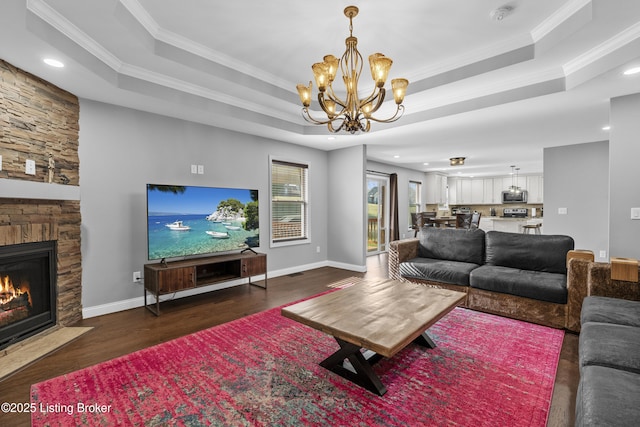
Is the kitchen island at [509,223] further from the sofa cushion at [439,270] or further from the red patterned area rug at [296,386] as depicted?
the red patterned area rug at [296,386]

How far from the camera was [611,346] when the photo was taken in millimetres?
1580

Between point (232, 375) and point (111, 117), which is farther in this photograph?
point (111, 117)

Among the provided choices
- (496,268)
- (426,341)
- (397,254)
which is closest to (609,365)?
(426,341)

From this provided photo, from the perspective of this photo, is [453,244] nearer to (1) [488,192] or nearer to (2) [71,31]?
(2) [71,31]

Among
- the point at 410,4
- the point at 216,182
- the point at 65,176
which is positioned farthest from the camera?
the point at 216,182

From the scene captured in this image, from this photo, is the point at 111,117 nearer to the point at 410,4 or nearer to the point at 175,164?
the point at 175,164

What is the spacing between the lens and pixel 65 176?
2986mm

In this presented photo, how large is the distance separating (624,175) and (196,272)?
4.94 meters

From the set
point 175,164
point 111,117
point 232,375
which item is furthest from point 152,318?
point 111,117

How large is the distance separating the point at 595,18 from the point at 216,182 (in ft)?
13.9

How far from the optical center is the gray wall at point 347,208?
17.9 feet

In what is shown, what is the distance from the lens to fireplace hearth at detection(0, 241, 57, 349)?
2475 mm

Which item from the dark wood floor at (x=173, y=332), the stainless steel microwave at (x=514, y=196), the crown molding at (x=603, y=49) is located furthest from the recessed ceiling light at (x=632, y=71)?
the stainless steel microwave at (x=514, y=196)

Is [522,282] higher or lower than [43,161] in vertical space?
lower
